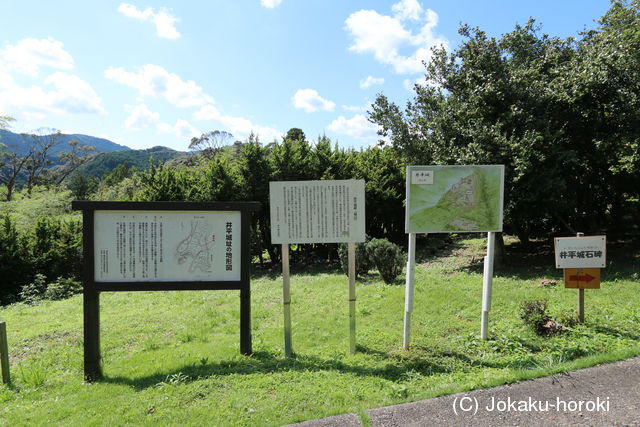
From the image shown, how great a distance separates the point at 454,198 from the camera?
5.03 metres

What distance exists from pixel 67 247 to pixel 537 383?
15.3 m

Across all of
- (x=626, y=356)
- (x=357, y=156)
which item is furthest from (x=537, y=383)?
(x=357, y=156)

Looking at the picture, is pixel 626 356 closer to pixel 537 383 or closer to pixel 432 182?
pixel 537 383

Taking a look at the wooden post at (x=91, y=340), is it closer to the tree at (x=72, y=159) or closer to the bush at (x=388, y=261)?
the bush at (x=388, y=261)

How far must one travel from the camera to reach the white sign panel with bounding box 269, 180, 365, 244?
4.76m

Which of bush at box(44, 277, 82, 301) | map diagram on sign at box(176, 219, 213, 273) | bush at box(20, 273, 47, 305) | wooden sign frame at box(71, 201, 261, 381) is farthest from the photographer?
bush at box(44, 277, 82, 301)

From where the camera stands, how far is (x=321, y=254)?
15.4m

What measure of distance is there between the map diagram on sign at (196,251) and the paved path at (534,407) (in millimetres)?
2195

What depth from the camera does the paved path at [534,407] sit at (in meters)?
3.07

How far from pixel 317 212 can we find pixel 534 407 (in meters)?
2.90

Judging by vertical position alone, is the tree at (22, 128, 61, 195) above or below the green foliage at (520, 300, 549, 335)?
above

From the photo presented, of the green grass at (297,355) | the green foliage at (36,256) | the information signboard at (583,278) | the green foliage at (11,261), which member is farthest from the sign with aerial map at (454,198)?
the green foliage at (11,261)

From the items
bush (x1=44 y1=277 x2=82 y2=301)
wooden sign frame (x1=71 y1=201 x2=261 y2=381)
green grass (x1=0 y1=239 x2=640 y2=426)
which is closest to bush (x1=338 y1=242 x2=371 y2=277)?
green grass (x1=0 y1=239 x2=640 y2=426)

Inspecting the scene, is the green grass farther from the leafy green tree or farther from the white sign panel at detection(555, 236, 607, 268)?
the leafy green tree
